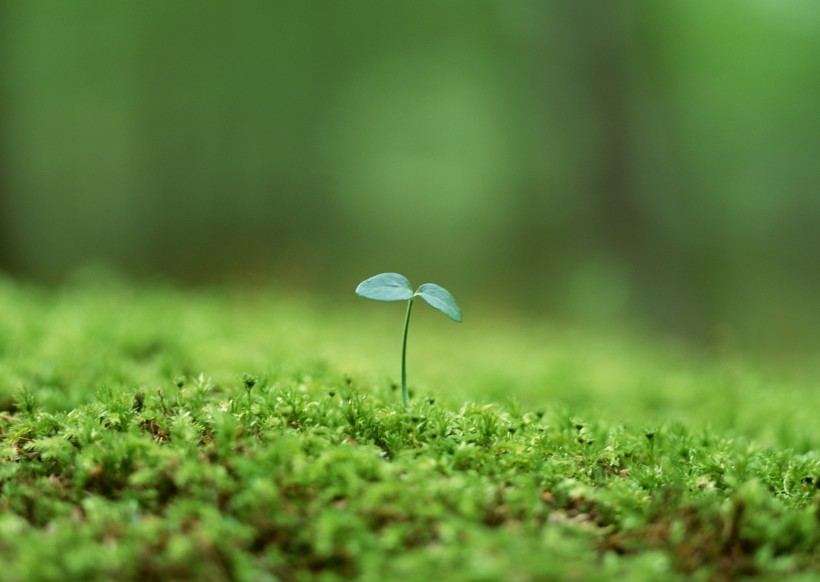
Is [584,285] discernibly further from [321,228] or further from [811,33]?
[321,228]

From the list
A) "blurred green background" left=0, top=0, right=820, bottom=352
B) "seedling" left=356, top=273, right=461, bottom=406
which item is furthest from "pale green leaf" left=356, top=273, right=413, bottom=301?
"blurred green background" left=0, top=0, right=820, bottom=352

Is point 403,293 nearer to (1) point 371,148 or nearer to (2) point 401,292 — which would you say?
(2) point 401,292

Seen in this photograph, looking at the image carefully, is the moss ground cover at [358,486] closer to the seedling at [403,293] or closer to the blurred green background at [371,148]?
the seedling at [403,293]

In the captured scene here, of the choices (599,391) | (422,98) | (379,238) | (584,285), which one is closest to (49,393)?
(599,391)

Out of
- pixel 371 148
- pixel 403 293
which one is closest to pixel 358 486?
pixel 403 293

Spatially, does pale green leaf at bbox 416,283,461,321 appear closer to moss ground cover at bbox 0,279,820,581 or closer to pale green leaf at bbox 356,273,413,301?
pale green leaf at bbox 356,273,413,301

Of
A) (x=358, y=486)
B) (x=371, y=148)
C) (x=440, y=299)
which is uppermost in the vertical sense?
(x=371, y=148)
